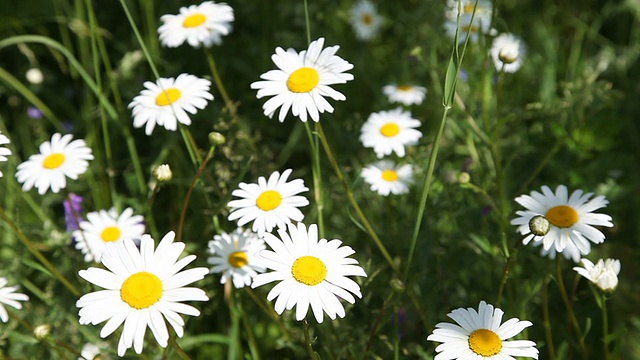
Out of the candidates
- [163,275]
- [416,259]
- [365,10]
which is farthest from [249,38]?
[163,275]

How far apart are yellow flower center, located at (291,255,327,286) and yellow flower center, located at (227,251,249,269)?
1.05 ft

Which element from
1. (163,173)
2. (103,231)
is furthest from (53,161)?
(163,173)

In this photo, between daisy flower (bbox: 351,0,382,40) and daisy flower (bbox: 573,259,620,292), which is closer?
daisy flower (bbox: 573,259,620,292)

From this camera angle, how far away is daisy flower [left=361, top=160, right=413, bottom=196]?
85.7 inches

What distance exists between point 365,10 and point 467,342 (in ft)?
6.88

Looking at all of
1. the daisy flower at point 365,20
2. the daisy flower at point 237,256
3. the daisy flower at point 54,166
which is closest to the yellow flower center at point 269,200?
the daisy flower at point 237,256

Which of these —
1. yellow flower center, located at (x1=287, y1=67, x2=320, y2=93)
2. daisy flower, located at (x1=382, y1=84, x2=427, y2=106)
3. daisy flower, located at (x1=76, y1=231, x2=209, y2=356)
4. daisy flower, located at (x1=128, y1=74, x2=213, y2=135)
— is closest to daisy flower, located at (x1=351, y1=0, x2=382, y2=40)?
daisy flower, located at (x1=382, y1=84, x2=427, y2=106)

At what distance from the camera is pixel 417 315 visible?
211 cm

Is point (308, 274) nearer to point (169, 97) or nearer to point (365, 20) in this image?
point (169, 97)

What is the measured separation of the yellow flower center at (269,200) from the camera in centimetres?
171

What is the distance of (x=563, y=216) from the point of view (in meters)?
1.64

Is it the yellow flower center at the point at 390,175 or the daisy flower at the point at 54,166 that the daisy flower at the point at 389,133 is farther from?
the daisy flower at the point at 54,166

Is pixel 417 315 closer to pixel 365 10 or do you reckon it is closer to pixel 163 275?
pixel 163 275

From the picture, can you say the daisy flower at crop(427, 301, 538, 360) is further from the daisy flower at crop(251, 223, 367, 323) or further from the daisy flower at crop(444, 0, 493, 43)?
the daisy flower at crop(444, 0, 493, 43)
